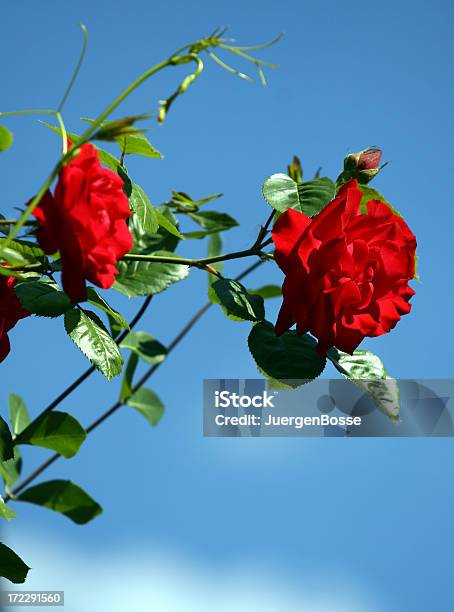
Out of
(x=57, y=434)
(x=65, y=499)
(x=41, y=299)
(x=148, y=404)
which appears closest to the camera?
(x=41, y=299)

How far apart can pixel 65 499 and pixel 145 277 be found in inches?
12.4

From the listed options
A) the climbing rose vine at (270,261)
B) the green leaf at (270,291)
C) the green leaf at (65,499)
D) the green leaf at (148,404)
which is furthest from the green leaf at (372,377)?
the green leaf at (148,404)

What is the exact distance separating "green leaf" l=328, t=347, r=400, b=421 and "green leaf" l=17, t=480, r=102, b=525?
1.33 feet

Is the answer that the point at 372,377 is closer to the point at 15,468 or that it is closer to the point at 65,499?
the point at 65,499

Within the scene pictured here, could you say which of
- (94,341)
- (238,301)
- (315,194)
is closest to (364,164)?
(315,194)

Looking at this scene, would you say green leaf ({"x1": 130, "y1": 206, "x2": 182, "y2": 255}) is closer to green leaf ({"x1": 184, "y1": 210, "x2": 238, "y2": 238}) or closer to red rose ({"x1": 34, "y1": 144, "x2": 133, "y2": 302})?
green leaf ({"x1": 184, "y1": 210, "x2": 238, "y2": 238})

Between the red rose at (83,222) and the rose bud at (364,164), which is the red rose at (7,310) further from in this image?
the rose bud at (364,164)

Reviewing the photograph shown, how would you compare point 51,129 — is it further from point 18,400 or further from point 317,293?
point 18,400

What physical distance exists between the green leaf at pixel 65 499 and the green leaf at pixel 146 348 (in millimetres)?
315

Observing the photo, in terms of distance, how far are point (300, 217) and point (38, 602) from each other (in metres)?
0.66

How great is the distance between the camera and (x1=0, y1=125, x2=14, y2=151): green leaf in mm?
504

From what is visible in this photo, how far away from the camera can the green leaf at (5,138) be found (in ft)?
1.65

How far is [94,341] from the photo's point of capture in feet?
2.06

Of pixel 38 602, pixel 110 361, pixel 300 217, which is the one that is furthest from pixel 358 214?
pixel 38 602
